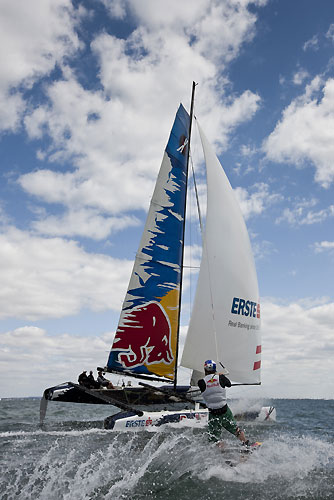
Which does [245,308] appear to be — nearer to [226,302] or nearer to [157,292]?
[226,302]

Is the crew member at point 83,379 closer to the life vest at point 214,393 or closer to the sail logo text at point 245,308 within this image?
the sail logo text at point 245,308

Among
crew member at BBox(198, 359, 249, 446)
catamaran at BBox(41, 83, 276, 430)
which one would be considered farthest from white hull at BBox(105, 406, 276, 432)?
crew member at BBox(198, 359, 249, 446)

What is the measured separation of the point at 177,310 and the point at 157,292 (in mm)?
964

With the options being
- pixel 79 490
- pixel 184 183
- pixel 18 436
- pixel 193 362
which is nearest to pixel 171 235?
pixel 184 183

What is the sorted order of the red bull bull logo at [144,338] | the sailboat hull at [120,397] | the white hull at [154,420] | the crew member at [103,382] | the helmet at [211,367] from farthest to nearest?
the red bull bull logo at [144,338]
the crew member at [103,382]
the sailboat hull at [120,397]
the white hull at [154,420]
the helmet at [211,367]

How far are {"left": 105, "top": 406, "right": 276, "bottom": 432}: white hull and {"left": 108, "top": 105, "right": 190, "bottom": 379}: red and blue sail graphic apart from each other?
2.06 m

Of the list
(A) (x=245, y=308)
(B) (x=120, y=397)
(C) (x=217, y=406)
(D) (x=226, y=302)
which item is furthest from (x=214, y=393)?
(A) (x=245, y=308)

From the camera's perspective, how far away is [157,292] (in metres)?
14.3

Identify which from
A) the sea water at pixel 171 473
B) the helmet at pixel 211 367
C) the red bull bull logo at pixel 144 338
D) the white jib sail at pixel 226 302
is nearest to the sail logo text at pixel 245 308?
the white jib sail at pixel 226 302

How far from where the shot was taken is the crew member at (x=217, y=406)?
7191 millimetres

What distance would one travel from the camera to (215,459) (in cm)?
660

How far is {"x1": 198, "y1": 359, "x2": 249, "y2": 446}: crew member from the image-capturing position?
23.6 feet

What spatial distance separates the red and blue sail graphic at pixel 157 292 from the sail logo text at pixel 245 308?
203 cm

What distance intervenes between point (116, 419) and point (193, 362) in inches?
135
